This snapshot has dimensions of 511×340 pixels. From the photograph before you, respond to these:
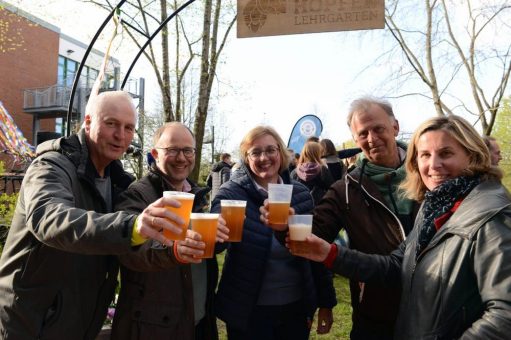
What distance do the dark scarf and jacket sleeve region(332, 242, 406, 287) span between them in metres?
0.38

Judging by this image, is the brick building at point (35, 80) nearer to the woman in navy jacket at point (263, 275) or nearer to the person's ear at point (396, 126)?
the woman in navy jacket at point (263, 275)

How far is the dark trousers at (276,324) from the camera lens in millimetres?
2662

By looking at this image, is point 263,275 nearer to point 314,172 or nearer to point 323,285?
point 323,285

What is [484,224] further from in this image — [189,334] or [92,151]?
[92,151]

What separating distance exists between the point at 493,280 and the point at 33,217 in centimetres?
192

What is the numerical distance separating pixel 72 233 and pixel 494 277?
1668 millimetres

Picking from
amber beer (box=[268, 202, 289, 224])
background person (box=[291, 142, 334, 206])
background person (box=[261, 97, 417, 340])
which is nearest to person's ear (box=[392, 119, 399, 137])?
background person (box=[261, 97, 417, 340])

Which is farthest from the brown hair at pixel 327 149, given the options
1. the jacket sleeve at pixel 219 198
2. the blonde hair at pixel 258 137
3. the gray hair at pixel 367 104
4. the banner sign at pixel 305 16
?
the jacket sleeve at pixel 219 198

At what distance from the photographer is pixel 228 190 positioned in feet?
9.22

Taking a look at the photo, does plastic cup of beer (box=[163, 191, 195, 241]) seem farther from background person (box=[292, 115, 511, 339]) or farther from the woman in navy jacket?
background person (box=[292, 115, 511, 339])

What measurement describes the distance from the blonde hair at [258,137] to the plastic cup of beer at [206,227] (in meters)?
1.13

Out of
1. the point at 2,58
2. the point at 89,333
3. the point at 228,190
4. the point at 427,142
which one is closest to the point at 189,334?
the point at 89,333

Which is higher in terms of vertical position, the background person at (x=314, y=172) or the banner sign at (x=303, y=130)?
the banner sign at (x=303, y=130)

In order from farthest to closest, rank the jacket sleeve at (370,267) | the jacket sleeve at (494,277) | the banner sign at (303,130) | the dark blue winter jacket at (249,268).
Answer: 1. the banner sign at (303,130)
2. the dark blue winter jacket at (249,268)
3. the jacket sleeve at (370,267)
4. the jacket sleeve at (494,277)
